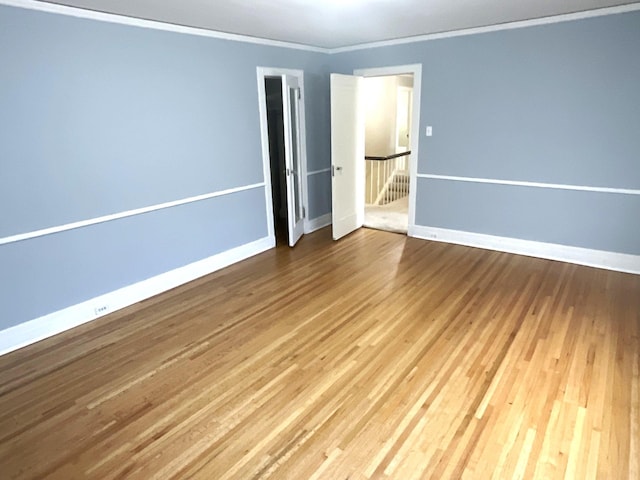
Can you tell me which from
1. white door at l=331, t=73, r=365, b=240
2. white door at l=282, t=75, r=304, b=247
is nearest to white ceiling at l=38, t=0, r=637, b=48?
white door at l=282, t=75, r=304, b=247

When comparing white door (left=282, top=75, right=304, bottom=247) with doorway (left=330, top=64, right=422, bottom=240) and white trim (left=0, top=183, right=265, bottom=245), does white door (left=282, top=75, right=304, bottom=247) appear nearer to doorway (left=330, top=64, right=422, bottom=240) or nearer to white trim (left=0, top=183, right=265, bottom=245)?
doorway (left=330, top=64, right=422, bottom=240)

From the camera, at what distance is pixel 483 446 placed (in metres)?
2.03

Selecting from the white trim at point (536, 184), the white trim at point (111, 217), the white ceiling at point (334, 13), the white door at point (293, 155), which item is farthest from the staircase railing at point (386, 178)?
the white trim at point (111, 217)

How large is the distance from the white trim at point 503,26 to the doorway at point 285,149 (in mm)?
947

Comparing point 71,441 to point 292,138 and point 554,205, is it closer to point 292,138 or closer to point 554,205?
point 292,138

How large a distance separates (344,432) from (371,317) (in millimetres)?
1267

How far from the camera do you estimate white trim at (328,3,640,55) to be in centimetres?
363

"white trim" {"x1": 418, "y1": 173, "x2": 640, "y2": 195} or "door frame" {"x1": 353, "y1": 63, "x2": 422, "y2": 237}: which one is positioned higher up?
"door frame" {"x1": 353, "y1": 63, "x2": 422, "y2": 237}

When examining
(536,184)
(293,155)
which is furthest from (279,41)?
(536,184)

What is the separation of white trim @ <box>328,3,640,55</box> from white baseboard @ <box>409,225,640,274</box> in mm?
2208

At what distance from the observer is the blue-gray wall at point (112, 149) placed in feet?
9.23

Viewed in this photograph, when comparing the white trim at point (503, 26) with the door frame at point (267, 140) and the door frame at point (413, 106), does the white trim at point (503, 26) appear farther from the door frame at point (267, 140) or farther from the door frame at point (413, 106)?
the door frame at point (267, 140)

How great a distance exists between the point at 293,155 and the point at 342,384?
10.3 feet

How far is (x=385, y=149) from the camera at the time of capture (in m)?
8.28
